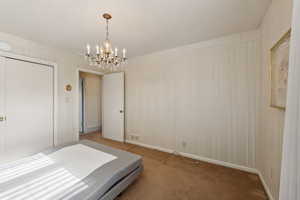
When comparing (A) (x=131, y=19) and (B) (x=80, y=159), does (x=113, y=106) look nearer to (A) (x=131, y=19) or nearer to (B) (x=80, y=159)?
(B) (x=80, y=159)

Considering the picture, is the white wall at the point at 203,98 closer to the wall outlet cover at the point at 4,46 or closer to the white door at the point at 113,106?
the white door at the point at 113,106

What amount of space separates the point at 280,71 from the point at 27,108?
3.96 meters

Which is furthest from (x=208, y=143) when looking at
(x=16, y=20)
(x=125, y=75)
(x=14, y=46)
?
(x=14, y=46)

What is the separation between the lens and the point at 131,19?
178 cm

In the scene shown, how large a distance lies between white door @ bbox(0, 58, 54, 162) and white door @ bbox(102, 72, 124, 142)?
140 centimetres

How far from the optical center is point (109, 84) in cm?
373

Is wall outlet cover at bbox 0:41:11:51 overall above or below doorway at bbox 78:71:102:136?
above

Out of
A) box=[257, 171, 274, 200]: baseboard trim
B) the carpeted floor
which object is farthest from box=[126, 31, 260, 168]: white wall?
the carpeted floor

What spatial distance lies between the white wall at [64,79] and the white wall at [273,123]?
373 centimetres

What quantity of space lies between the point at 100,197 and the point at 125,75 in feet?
9.62

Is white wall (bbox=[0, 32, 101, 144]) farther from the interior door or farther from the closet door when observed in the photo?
the interior door

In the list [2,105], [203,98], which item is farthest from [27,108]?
[203,98]

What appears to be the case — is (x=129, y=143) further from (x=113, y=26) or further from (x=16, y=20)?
(x=16, y=20)

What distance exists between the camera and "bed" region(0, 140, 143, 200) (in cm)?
104
